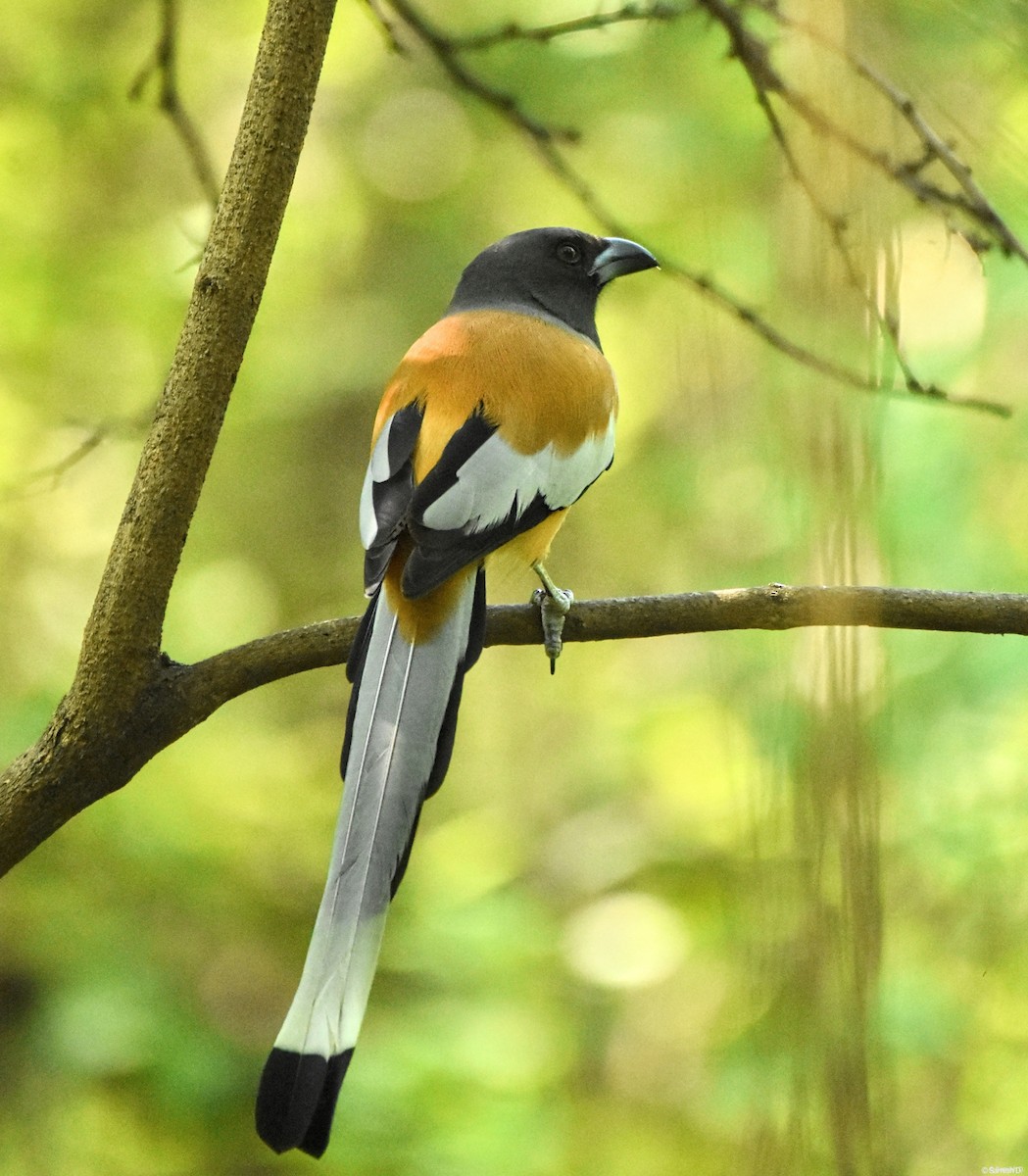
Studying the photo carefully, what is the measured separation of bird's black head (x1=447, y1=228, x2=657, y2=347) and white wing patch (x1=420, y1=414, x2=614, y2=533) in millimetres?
783

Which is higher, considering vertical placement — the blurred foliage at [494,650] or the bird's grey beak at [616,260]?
the bird's grey beak at [616,260]

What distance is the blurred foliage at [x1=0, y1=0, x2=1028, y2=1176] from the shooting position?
2.97 metres

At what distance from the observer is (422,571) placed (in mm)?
2330

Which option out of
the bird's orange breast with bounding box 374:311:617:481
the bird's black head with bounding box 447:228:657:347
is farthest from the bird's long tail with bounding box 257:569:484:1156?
the bird's black head with bounding box 447:228:657:347

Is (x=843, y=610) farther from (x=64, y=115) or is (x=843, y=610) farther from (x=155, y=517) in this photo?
(x=64, y=115)

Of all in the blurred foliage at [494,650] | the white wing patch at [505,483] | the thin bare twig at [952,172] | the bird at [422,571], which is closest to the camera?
the bird at [422,571]

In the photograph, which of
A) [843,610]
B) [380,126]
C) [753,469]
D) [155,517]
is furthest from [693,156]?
[380,126]

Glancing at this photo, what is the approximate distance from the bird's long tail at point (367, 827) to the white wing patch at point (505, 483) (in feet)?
0.41

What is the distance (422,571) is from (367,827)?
0.48 metres

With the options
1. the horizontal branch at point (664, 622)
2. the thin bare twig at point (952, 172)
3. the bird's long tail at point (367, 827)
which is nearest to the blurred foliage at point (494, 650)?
the thin bare twig at point (952, 172)

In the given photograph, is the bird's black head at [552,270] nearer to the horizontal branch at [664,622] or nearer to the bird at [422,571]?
the bird at [422,571]

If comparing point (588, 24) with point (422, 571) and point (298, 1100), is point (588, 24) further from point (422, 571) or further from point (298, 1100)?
point (298, 1100)

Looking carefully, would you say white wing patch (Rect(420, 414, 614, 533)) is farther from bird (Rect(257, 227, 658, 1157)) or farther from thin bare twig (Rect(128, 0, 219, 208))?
thin bare twig (Rect(128, 0, 219, 208))

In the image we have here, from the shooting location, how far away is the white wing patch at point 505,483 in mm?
2471
